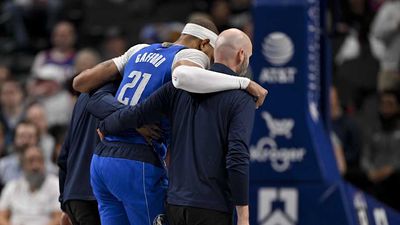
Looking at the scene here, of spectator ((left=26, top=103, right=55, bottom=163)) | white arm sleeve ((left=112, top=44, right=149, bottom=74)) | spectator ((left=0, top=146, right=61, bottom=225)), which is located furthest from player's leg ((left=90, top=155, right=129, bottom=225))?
spectator ((left=26, top=103, right=55, bottom=163))

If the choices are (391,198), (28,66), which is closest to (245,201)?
(391,198)

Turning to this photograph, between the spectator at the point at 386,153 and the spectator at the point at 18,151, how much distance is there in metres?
3.86

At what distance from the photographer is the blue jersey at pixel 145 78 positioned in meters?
7.00

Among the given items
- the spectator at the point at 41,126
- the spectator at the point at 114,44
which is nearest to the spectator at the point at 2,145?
the spectator at the point at 41,126

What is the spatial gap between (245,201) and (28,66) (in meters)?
11.3

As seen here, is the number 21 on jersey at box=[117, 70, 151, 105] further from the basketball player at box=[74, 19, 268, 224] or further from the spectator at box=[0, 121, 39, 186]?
the spectator at box=[0, 121, 39, 186]

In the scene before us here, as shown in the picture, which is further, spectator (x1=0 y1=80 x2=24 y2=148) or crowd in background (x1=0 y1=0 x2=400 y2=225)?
spectator (x1=0 y1=80 x2=24 y2=148)

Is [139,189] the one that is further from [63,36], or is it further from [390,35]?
[63,36]

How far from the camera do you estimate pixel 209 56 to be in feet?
23.6

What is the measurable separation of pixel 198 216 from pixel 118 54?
933cm

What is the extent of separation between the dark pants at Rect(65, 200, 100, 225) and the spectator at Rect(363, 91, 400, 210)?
5.44 m

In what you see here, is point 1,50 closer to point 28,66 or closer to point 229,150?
point 28,66

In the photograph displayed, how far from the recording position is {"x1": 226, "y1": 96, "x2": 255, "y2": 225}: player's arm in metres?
6.46

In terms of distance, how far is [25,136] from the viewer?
40.0 feet
